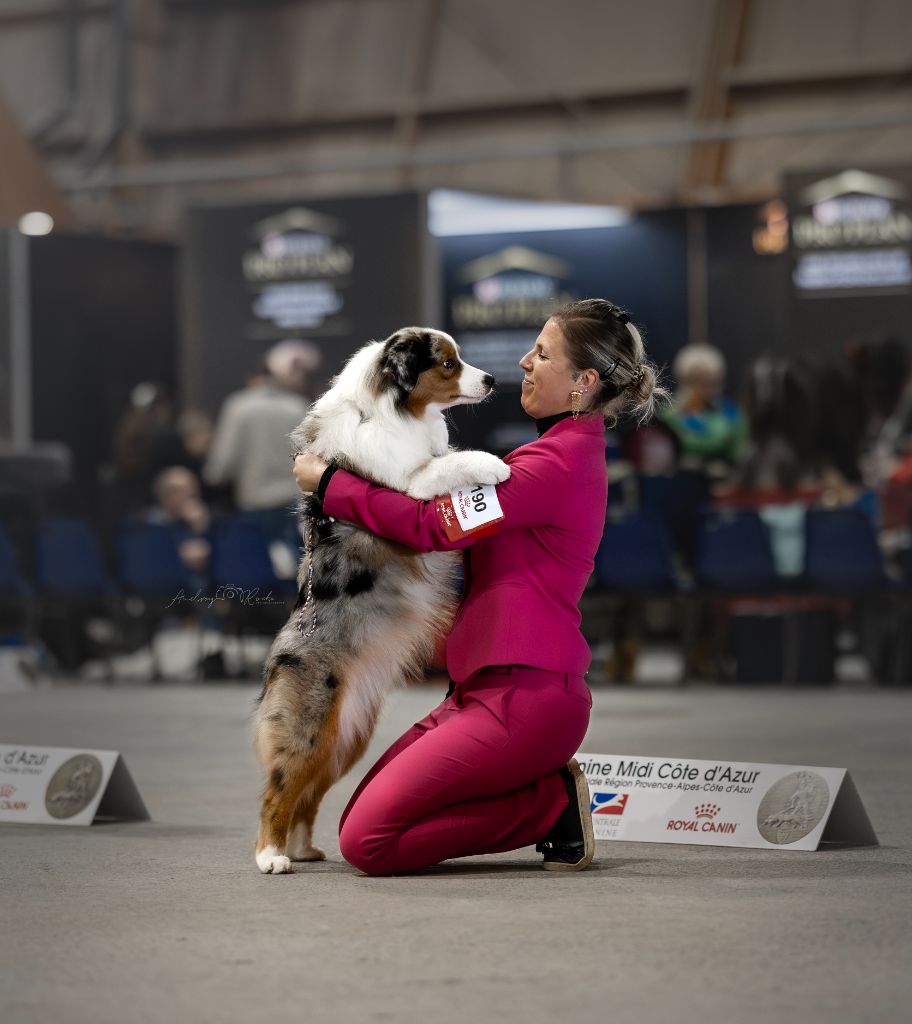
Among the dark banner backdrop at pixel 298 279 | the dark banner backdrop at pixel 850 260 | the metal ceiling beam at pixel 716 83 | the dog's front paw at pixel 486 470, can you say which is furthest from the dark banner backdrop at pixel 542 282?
the dog's front paw at pixel 486 470

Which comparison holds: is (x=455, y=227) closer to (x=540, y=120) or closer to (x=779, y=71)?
(x=540, y=120)

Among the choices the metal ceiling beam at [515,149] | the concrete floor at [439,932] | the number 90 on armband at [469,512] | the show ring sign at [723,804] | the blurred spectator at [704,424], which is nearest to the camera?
the concrete floor at [439,932]

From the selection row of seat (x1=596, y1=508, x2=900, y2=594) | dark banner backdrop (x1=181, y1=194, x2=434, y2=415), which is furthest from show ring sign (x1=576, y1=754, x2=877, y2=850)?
dark banner backdrop (x1=181, y1=194, x2=434, y2=415)

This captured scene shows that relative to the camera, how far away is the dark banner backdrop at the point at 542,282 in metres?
12.2

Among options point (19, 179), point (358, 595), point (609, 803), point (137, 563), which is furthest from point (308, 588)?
point (19, 179)

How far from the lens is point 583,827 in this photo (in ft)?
11.2

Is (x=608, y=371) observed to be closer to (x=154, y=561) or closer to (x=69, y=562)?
(x=154, y=561)

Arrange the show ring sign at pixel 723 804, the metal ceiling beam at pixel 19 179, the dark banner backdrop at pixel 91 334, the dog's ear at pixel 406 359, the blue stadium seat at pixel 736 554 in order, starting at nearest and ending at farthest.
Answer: the dog's ear at pixel 406 359, the show ring sign at pixel 723 804, the blue stadium seat at pixel 736 554, the metal ceiling beam at pixel 19 179, the dark banner backdrop at pixel 91 334

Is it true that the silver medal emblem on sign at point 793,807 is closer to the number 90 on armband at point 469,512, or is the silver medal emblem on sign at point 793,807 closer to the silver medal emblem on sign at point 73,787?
the number 90 on armband at point 469,512

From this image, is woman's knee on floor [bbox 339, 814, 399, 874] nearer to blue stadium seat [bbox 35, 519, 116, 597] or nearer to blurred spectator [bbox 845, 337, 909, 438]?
blue stadium seat [bbox 35, 519, 116, 597]

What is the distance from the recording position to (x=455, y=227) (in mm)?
12477

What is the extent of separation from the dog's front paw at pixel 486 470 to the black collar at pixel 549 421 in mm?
193

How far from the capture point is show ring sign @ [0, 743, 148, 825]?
162 inches

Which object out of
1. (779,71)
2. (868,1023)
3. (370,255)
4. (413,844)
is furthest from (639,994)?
(779,71)
